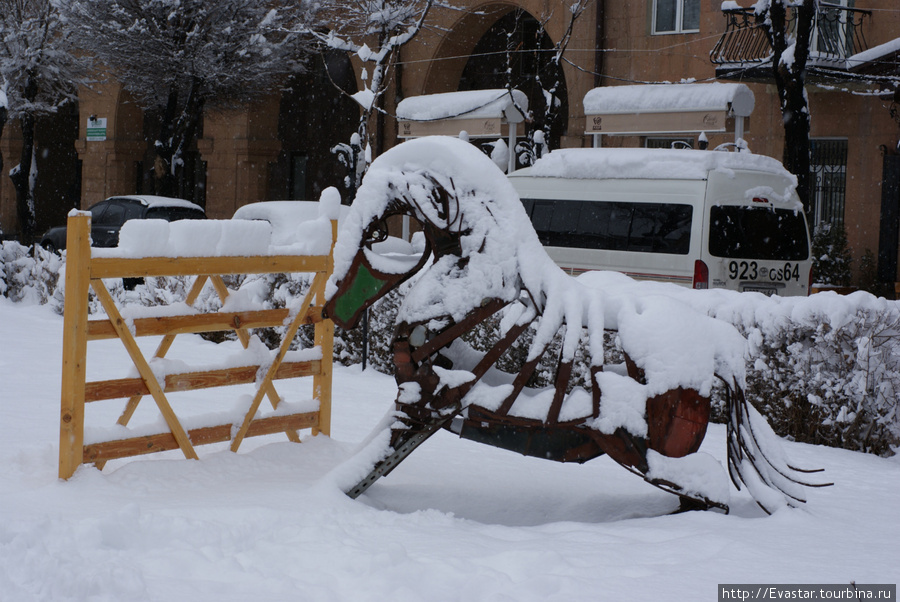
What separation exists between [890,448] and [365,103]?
12.2m

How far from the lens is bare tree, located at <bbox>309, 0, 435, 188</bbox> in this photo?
59.8ft

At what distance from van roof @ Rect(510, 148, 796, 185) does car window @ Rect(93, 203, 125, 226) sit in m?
9.13

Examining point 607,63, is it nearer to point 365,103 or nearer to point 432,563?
point 365,103

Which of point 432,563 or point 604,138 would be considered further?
point 604,138

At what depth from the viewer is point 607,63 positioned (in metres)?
20.3

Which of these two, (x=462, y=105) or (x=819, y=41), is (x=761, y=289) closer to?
(x=819, y=41)

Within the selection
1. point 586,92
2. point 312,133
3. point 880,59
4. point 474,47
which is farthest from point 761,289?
point 312,133

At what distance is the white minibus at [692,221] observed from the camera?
38.2 feet

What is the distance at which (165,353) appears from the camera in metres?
6.20

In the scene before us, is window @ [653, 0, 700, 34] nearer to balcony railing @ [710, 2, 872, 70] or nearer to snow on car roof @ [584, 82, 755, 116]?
balcony railing @ [710, 2, 872, 70]

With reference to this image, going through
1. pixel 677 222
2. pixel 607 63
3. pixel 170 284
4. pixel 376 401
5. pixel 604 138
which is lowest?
pixel 376 401

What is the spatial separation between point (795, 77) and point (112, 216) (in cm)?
1310

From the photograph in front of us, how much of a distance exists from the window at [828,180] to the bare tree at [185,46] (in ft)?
36.7

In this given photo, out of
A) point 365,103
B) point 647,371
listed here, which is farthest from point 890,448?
point 365,103
